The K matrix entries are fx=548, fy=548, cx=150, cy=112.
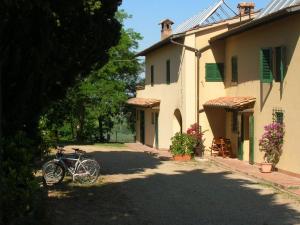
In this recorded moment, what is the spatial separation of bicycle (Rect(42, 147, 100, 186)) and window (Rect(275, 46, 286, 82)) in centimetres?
698

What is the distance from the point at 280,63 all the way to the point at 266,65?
2.96 ft

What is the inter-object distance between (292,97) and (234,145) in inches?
264

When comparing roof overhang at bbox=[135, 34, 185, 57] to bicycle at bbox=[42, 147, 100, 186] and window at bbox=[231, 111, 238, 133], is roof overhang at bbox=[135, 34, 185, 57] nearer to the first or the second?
window at bbox=[231, 111, 238, 133]

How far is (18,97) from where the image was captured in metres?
8.78

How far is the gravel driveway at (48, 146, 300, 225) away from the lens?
10.4 m

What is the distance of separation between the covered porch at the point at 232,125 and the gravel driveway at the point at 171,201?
3626mm

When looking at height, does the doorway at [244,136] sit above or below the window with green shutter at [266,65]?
below

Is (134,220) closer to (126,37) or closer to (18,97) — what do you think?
(18,97)

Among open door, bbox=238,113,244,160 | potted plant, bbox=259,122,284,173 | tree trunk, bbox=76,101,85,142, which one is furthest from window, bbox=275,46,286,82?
tree trunk, bbox=76,101,85,142

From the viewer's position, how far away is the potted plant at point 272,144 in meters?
17.9

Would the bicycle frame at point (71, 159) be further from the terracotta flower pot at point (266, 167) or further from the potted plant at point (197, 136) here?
the potted plant at point (197, 136)

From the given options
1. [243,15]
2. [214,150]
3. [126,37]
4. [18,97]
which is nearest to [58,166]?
[18,97]

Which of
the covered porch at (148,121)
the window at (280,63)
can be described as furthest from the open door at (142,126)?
the window at (280,63)

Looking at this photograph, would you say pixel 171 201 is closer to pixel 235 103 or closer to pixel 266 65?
pixel 266 65
